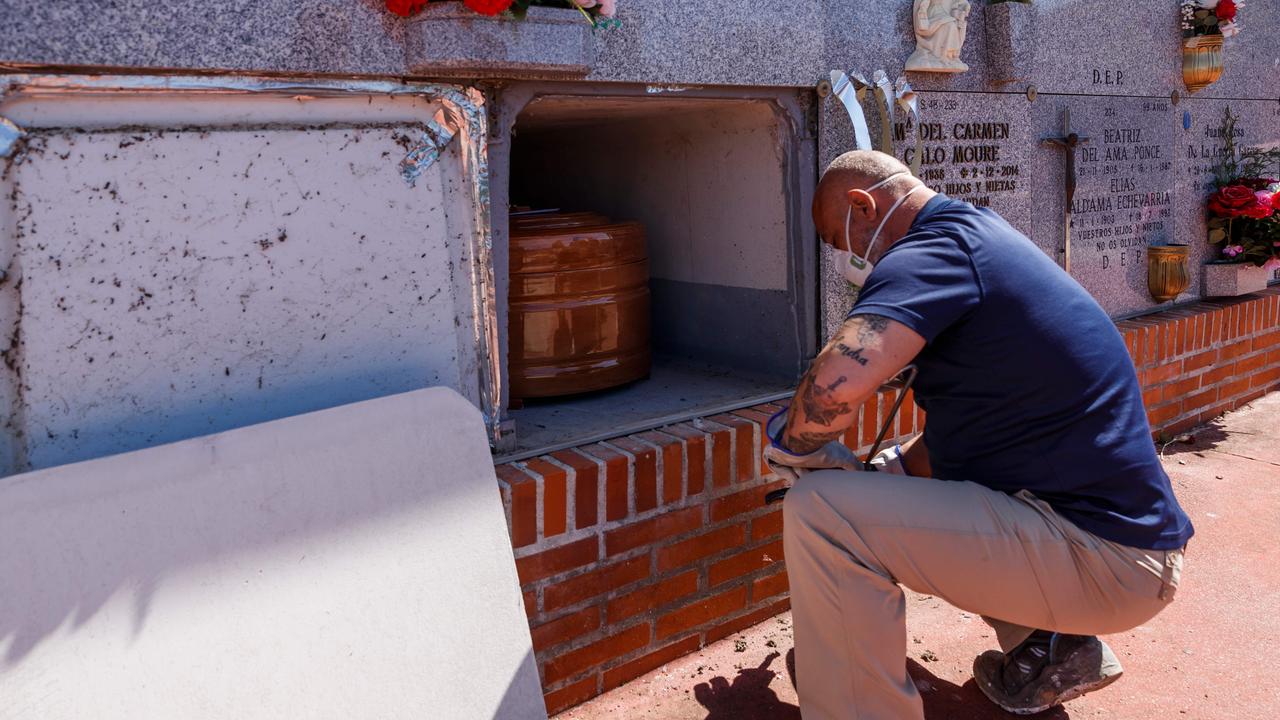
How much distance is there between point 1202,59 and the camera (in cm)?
465

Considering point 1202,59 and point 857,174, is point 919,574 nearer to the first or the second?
point 857,174

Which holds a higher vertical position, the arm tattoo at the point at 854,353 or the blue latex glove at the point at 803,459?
the arm tattoo at the point at 854,353

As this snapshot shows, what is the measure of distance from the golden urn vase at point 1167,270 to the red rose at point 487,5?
11.5 ft

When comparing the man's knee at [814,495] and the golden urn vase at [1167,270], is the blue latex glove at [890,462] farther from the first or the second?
the golden urn vase at [1167,270]

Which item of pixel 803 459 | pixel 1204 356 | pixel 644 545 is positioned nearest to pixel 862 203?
pixel 803 459

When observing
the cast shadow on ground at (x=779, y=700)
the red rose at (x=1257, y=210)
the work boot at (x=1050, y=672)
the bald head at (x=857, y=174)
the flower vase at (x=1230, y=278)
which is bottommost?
the cast shadow on ground at (x=779, y=700)

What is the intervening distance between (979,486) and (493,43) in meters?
1.47

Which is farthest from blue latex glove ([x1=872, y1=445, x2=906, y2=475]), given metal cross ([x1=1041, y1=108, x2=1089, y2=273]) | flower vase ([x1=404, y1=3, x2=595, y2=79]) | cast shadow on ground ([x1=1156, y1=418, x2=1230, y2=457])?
cast shadow on ground ([x1=1156, y1=418, x2=1230, y2=457])

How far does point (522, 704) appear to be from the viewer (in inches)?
80.7

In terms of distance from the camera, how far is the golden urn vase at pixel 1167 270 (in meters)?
4.55

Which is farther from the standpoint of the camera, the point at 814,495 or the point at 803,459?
the point at 803,459

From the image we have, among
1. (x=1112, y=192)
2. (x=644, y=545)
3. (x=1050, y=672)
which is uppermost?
(x=1112, y=192)

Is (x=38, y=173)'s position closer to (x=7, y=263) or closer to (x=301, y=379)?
(x=7, y=263)

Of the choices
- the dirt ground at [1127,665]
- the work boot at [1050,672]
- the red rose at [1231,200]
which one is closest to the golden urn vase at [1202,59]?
the red rose at [1231,200]
